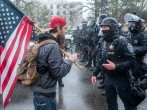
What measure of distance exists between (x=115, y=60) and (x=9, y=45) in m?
1.46

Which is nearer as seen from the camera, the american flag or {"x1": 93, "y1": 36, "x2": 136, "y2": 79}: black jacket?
the american flag

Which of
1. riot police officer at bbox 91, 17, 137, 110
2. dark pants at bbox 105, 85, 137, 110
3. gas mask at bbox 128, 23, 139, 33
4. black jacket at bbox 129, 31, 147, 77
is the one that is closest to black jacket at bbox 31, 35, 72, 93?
riot police officer at bbox 91, 17, 137, 110

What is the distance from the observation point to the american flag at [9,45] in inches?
162

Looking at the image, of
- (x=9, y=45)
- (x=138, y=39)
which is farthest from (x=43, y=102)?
(x=138, y=39)

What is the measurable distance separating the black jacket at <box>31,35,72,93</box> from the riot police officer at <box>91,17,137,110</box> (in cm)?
93

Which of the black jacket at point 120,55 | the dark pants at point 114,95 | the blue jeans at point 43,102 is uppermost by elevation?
the black jacket at point 120,55

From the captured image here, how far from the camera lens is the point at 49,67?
3521mm

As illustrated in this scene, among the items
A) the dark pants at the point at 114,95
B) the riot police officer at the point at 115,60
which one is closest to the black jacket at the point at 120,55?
the riot police officer at the point at 115,60

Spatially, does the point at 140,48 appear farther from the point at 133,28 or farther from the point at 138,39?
the point at 133,28

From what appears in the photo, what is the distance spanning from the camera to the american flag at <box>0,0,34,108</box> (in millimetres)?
4125

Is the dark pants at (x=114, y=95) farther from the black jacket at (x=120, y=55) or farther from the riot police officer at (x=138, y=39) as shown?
the riot police officer at (x=138, y=39)

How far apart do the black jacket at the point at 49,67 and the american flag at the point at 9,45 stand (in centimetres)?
64

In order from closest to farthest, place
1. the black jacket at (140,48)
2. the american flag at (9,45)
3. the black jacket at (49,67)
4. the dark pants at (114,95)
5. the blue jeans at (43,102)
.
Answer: the black jacket at (49,67), the blue jeans at (43,102), the american flag at (9,45), the dark pants at (114,95), the black jacket at (140,48)

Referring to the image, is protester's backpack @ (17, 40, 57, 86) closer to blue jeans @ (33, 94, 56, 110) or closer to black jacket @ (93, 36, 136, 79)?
blue jeans @ (33, 94, 56, 110)
